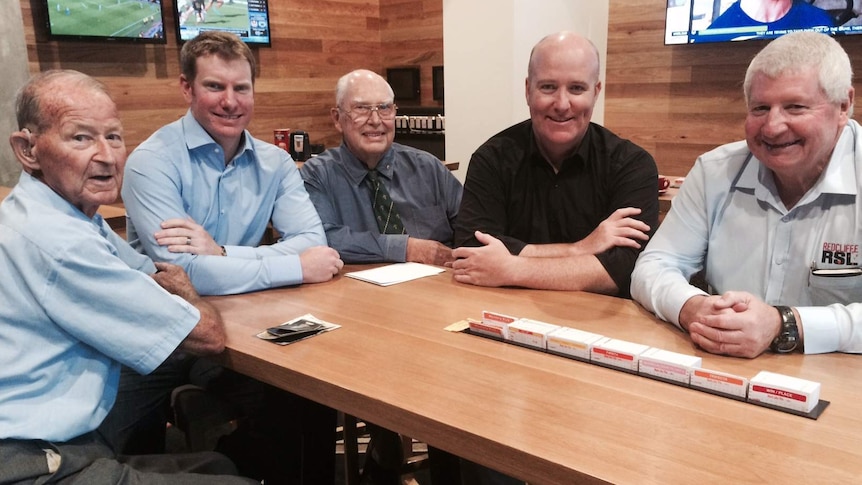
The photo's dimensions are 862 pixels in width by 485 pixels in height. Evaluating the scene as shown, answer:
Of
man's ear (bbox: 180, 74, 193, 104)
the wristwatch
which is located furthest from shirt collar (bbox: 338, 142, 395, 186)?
the wristwatch

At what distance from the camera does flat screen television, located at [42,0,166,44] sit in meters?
3.88

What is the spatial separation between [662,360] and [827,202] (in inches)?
25.2

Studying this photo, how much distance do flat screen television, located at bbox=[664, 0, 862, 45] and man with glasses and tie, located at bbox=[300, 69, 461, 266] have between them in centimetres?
231

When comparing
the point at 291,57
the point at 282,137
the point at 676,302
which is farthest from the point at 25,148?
the point at 291,57

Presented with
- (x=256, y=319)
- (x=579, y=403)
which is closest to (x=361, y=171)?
(x=256, y=319)

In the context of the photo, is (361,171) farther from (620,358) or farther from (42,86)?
(620,358)

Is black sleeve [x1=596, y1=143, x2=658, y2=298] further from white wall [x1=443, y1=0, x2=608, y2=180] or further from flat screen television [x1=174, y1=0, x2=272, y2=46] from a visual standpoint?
flat screen television [x1=174, y1=0, x2=272, y2=46]

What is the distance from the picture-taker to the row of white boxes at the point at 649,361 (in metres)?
1.12

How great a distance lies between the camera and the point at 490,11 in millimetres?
4062

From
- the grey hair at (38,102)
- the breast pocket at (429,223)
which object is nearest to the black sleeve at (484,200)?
the breast pocket at (429,223)

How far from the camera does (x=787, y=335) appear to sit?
1.33 m

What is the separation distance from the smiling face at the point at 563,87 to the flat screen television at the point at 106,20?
3.07 meters

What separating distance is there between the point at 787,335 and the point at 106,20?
4.14 m

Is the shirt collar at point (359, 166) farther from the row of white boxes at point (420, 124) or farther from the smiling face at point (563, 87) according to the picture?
the row of white boxes at point (420, 124)
